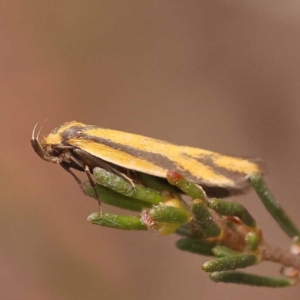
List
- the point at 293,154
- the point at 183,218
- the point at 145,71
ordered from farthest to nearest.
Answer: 1. the point at 145,71
2. the point at 293,154
3. the point at 183,218

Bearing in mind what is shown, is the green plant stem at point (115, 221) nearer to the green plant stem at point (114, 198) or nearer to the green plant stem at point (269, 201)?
the green plant stem at point (114, 198)

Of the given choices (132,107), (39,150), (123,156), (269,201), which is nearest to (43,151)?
(39,150)

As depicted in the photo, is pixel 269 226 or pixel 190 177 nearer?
pixel 190 177

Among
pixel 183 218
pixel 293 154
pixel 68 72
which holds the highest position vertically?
pixel 68 72

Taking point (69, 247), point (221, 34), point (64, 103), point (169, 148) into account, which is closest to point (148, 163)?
point (169, 148)

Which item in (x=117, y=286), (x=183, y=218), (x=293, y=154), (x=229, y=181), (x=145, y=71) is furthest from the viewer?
(x=145, y=71)

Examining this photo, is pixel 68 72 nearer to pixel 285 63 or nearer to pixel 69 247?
pixel 69 247

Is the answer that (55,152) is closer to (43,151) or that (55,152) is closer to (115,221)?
(43,151)
